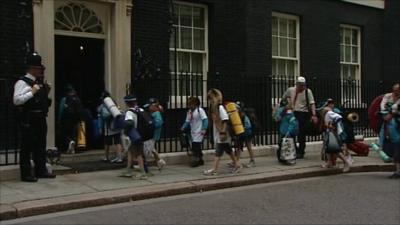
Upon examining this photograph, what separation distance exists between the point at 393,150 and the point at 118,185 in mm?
5172

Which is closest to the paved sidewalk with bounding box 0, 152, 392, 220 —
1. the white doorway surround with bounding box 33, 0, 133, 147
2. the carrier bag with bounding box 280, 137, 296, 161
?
the carrier bag with bounding box 280, 137, 296, 161

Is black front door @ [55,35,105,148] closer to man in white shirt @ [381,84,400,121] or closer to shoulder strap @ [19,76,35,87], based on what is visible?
shoulder strap @ [19,76,35,87]

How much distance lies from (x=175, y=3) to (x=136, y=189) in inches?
→ 238

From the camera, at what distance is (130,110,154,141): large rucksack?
944 centimetres

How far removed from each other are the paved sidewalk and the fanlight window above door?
328 cm

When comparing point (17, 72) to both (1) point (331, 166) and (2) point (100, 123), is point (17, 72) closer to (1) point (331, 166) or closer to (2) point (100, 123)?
(2) point (100, 123)

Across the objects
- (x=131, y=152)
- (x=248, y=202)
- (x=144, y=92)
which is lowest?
(x=248, y=202)

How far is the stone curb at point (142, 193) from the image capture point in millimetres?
7461

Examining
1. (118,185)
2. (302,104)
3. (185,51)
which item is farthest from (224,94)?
(118,185)

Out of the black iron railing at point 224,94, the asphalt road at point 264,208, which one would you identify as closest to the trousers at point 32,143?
the black iron railing at point 224,94

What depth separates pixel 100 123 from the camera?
11031 millimetres

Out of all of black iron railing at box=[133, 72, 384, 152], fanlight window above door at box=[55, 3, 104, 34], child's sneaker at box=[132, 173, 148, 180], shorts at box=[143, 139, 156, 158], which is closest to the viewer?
child's sneaker at box=[132, 173, 148, 180]

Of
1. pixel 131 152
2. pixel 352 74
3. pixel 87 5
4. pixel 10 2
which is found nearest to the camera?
pixel 131 152

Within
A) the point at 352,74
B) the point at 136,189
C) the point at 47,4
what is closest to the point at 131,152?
the point at 136,189
